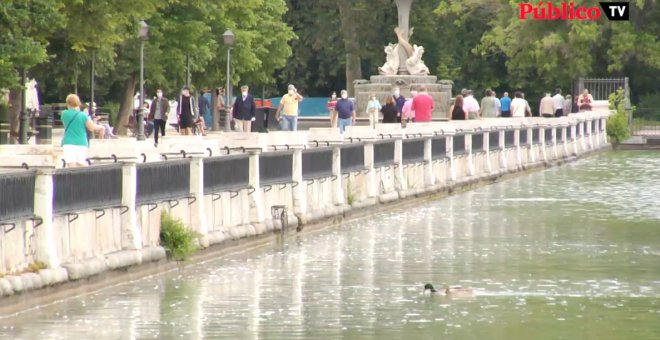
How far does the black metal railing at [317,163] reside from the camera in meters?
29.3

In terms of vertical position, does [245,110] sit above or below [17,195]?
below

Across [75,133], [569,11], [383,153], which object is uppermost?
[569,11]

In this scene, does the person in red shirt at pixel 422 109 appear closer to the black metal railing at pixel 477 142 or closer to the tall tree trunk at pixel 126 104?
the black metal railing at pixel 477 142

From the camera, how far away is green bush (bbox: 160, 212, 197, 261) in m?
22.5

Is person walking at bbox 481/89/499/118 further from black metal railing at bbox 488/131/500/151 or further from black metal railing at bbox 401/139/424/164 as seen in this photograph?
black metal railing at bbox 401/139/424/164

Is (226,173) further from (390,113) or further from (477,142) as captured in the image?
(390,113)

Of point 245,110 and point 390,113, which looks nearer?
point 245,110

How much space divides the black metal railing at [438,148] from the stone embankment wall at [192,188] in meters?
0.04

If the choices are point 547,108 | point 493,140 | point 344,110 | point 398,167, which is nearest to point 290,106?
point 344,110

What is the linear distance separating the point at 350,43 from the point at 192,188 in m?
79.7

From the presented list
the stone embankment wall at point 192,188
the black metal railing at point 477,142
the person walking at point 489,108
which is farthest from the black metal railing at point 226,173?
the person walking at point 489,108

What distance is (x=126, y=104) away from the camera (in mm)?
64562

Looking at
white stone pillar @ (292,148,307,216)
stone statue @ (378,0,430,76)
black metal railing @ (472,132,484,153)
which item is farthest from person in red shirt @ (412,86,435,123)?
stone statue @ (378,0,430,76)

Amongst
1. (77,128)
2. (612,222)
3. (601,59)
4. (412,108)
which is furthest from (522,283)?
(601,59)
